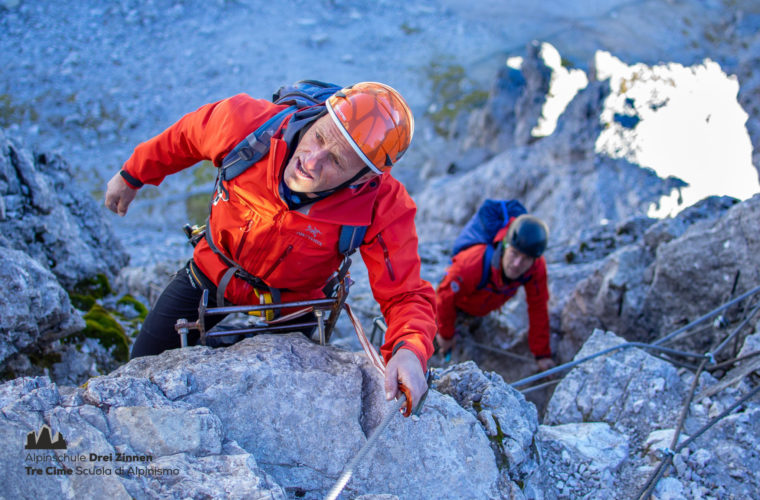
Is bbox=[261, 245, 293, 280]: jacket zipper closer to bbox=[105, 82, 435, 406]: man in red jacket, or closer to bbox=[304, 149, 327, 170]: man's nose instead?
bbox=[105, 82, 435, 406]: man in red jacket

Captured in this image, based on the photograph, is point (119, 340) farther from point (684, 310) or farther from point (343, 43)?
point (343, 43)

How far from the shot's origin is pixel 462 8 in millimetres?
53344

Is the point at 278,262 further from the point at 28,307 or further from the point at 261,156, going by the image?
the point at 28,307

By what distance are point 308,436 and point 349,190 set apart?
1.85 m

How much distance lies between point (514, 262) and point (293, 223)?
16.4 feet

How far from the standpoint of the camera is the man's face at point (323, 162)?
13.1 ft

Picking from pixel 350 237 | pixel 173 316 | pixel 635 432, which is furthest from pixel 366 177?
pixel 635 432

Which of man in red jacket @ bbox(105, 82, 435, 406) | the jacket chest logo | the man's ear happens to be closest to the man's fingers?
man in red jacket @ bbox(105, 82, 435, 406)

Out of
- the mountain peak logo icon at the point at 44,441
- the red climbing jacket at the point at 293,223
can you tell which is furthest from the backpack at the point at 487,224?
the mountain peak logo icon at the point at 44,441

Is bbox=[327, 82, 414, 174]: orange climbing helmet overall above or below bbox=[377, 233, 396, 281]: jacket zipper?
above

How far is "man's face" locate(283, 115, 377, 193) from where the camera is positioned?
3994mm

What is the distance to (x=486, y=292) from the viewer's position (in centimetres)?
917

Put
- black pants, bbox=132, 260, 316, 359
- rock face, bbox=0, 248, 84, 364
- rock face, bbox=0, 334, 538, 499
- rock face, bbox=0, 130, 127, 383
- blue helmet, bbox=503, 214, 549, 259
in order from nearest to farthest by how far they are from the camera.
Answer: rock face, bbox=0, 334, 538, 499, rock face, bbox=0, 248, 84, 364, rock face, bbox=0, 130, 127, 383, black pants, bbox=132, 260, 316, 359, blue helmet, bbox=503, 214, 549, 259

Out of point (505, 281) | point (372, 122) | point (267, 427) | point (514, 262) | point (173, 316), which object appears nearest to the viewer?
point (267, 427)
